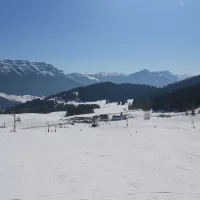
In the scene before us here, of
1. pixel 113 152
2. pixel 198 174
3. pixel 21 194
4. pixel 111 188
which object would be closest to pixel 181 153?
pixel 113 152

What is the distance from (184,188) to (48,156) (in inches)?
484

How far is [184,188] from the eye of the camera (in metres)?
15.6

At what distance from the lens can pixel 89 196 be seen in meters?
14.4

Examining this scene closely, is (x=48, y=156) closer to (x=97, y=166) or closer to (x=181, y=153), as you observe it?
(x=97, y=166)

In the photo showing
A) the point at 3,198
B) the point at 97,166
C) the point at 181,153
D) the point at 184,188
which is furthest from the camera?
the point at 181,153

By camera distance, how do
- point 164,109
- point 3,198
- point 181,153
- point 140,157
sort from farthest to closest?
1. point 164,109
2. point 181,153
3. point 140,157
4. point 3,198

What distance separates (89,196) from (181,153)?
13.6 m

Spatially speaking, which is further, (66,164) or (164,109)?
(164,109)

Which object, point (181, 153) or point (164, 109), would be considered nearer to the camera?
point (181, 153)

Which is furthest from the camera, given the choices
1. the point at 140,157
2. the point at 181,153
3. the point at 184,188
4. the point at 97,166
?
the point at 181,153

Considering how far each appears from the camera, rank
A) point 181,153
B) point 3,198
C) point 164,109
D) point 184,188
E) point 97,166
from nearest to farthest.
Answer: point 3,198 → point 184,188 → point 97,166 → point 181,153 → point 164,109

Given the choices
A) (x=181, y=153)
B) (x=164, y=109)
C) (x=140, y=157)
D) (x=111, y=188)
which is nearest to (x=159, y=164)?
(x=140, y=157)

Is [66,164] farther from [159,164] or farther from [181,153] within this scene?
[181,153]

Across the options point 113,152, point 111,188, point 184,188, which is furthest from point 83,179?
point 113,152
